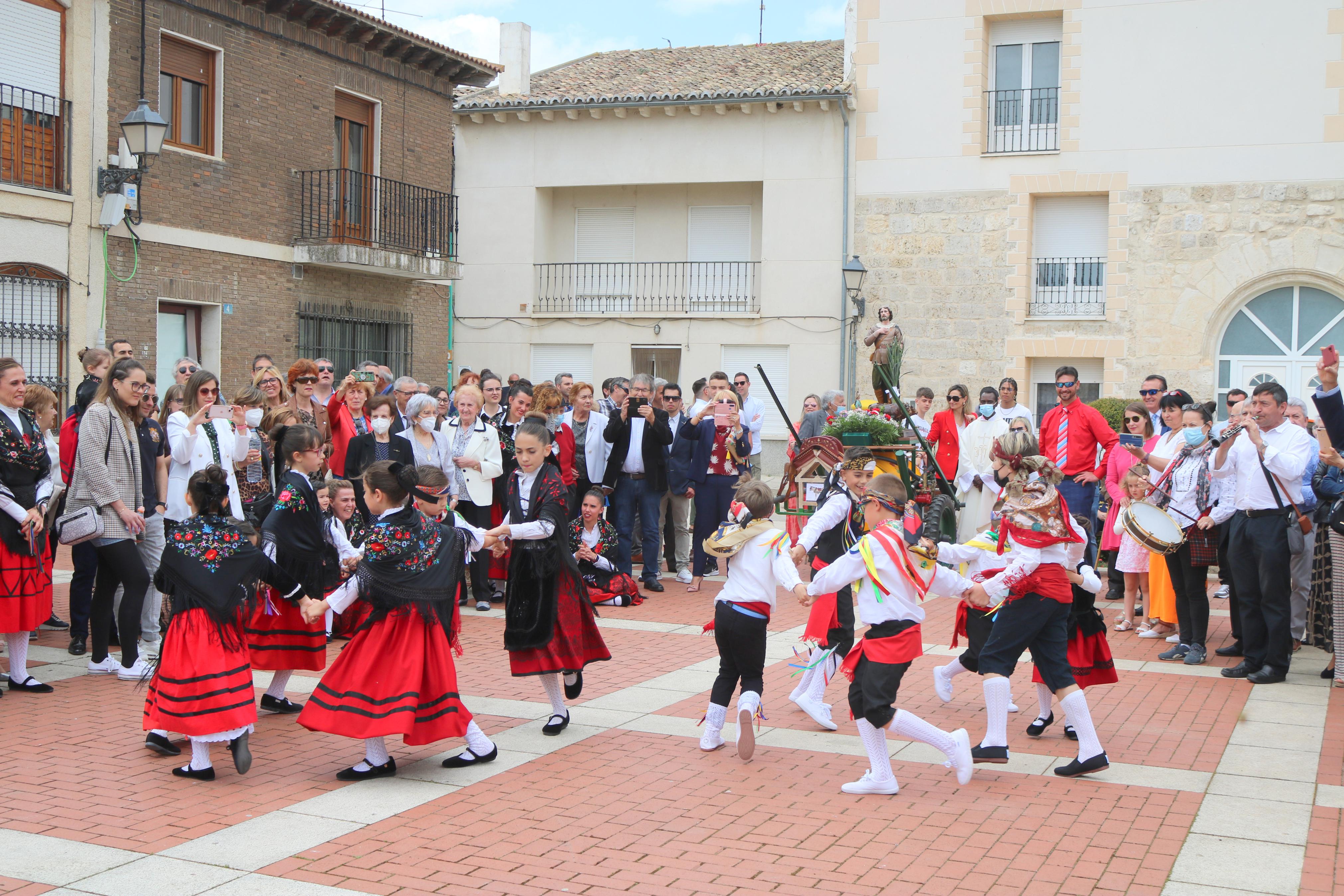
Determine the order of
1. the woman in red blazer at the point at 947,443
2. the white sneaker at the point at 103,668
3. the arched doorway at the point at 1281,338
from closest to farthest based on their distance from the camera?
the white sneaker at the point at 103,668 → the woman in red blazer at the point at 947,443 → the arched doorway at the point at 1281,338

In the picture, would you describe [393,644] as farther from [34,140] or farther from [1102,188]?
[1102,188]

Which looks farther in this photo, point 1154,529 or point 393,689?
point 1154,529

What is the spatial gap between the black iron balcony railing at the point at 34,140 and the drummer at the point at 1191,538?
41.2 ft

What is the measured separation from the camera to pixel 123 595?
779 cm

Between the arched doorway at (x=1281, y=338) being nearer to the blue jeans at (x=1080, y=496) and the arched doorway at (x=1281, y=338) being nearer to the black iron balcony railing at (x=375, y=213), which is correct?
the blue jeans at (x=1080, y=496)

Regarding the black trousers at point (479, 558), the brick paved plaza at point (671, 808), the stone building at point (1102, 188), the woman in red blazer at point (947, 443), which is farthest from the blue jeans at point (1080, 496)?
the stone building at point (1102, 188)

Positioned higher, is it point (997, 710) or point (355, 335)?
point (355, 335)

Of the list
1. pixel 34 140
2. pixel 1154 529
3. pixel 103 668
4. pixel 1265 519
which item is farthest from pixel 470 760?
pixel 34 140

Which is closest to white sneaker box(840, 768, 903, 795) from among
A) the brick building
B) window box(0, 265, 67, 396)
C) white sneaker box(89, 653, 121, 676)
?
white sneaker box(89, 653, 121, 676)

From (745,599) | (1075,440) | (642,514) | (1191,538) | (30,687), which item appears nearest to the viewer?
(745,599)

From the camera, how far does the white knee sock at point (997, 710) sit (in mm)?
6125

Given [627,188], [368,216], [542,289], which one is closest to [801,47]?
[627,188]

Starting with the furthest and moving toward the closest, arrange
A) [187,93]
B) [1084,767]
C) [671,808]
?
1. [187,93]
2. [1084,767]
3. [671,808]

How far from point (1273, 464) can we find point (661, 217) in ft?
66.9
